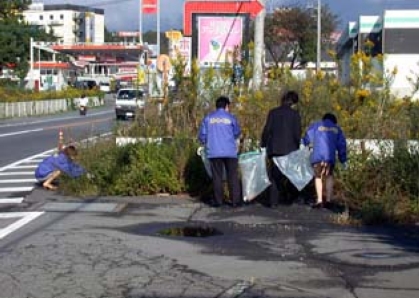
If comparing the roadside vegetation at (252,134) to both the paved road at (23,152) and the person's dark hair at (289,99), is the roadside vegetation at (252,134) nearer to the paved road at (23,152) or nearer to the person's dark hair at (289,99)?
the paved road at (23,152)

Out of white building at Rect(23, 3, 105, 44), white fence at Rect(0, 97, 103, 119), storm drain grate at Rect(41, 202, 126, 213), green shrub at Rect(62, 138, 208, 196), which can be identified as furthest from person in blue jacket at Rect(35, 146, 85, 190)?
white building at Rect(23, 3, 105, 44)

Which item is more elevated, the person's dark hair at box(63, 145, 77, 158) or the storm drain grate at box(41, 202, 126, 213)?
the person's dark hair at box(63, 145, 77, 158)

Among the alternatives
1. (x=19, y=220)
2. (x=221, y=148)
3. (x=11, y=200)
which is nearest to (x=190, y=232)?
(x=221, y=148)

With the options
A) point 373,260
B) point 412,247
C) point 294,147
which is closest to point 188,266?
point 373,260

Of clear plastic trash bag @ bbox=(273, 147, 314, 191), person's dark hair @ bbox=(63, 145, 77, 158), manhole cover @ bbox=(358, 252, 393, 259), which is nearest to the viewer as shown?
manhole cover @ bbox=(358, 252, 393, 259)

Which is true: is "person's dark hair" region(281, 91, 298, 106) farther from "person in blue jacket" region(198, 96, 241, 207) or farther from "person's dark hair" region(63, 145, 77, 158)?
"person's dark hair" region(63, 145, 77, 158)

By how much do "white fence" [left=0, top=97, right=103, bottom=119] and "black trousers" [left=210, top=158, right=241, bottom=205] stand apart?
4490 cm

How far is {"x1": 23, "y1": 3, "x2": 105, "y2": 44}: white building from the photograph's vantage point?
583 feet

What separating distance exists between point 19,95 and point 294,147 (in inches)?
2094

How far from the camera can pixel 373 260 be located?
10516 mm

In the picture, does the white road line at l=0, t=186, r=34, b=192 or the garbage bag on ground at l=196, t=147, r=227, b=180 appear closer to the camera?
the garbage bag on ground at l=196, t=147, r=227, b=180

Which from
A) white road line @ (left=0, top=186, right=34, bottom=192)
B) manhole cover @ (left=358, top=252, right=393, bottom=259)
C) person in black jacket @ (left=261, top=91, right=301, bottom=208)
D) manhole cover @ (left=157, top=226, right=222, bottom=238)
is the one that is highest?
person in black jacket @ (left=261, top=91, right=301, bottom=208)

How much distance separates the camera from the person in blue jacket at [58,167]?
1739 cm

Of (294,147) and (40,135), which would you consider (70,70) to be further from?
(294,147)
